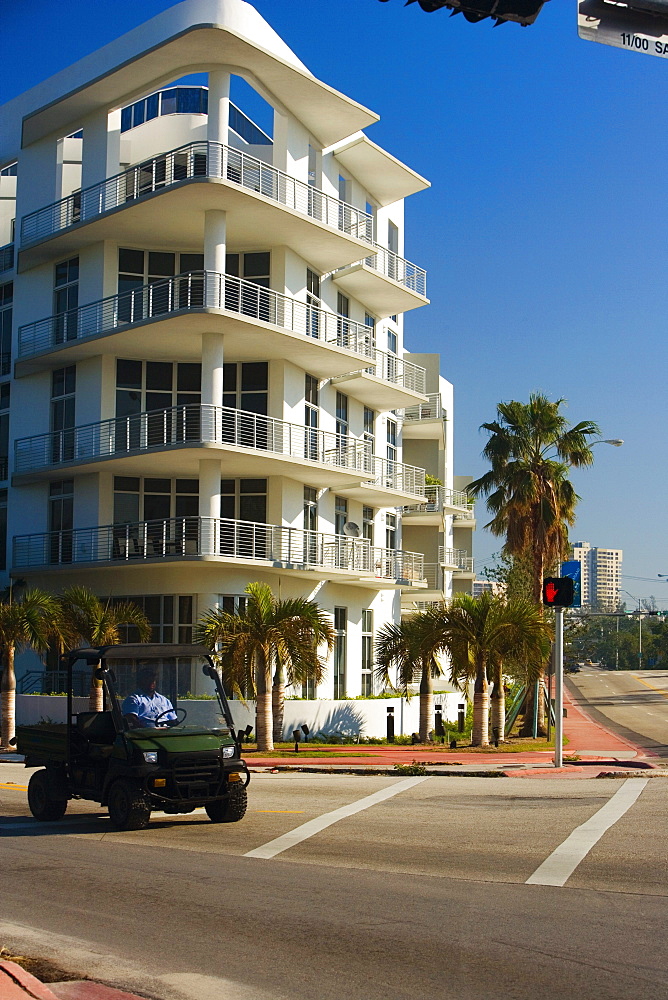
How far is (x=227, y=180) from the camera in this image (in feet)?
103

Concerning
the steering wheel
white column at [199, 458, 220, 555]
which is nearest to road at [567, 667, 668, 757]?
white column at [199, 458, 220, 555]

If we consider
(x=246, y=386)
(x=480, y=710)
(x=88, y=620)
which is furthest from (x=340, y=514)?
(x=480, y=710)

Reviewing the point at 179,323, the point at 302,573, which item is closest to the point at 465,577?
the point at 302,573

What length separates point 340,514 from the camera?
40.5 metres

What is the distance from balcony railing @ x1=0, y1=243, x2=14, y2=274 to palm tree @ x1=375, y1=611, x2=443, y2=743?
799 inches

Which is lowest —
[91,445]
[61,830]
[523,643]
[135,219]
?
A: [61,830]

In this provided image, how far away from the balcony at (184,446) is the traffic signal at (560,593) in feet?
47.1

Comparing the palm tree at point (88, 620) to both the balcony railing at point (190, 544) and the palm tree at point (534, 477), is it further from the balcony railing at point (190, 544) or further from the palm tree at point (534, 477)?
the palm tree at point (534, 477)

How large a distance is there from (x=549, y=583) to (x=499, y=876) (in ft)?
33.5

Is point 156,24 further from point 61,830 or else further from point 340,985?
point 340,985

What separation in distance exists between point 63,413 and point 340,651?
1303 cm

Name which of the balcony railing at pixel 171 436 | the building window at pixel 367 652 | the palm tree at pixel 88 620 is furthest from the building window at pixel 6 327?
the building window at pixel 367 652

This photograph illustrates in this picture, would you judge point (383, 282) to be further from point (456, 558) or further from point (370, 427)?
point (456, 558)

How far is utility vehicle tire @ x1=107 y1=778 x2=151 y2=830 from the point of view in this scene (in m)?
12.8
